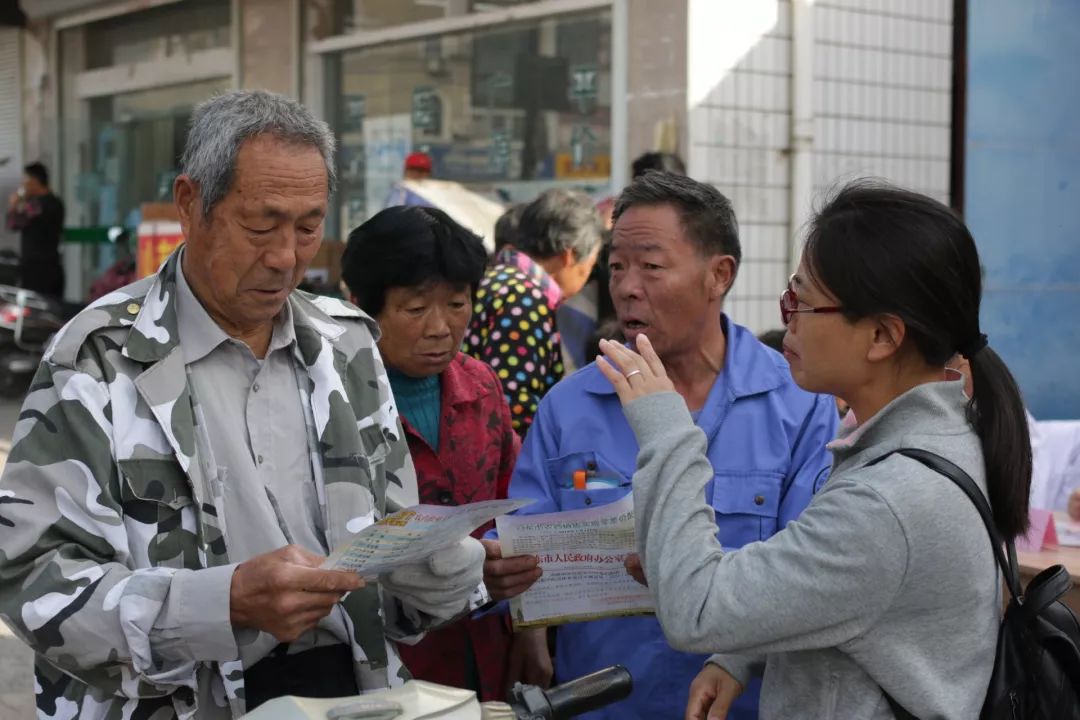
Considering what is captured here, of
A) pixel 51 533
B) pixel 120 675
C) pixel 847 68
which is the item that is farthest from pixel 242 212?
pixel 847 68

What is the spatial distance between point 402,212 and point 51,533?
4.63 feet

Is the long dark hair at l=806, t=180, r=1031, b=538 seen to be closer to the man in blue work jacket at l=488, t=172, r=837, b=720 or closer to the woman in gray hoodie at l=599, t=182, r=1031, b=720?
the woman in gray hoodie at l=599, t=182, r=1031, b=720

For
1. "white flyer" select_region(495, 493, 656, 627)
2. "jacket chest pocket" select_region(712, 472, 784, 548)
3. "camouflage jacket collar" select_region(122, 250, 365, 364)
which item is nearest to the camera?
"camouflage jacket collar" select_region(122, 250, 365, 364)

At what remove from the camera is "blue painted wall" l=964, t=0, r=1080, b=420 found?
310 inches

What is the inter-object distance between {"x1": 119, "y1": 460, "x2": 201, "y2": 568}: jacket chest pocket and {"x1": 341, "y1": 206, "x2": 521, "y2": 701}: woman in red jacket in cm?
103

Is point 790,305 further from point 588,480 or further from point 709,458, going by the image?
point 588,480

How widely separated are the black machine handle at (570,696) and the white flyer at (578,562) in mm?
630

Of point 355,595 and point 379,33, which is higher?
point 379,33

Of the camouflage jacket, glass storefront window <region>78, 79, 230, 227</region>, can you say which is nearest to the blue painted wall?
the camouflage jacket

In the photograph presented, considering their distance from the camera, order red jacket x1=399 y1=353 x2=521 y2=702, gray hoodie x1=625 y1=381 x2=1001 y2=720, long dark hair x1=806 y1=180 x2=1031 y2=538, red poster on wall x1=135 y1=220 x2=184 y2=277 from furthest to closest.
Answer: red poster on wall x1=135 y1=220 x2=184 y2=277 < red jacket x1=399 y1=353 x2=521 y2=702 < long dark hair x1=806 y1=180 x2=1031 y2=538 < gray hoodie x1=625 y1=381 x2=1001 y2=720

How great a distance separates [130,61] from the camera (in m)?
13.4

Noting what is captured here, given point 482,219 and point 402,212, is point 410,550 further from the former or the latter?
point 482,219

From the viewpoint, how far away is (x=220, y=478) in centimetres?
211

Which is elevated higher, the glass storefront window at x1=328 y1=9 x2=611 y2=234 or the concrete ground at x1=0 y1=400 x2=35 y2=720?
the glass storefront window at x1=328 y1=9 x2=611 y2=234
